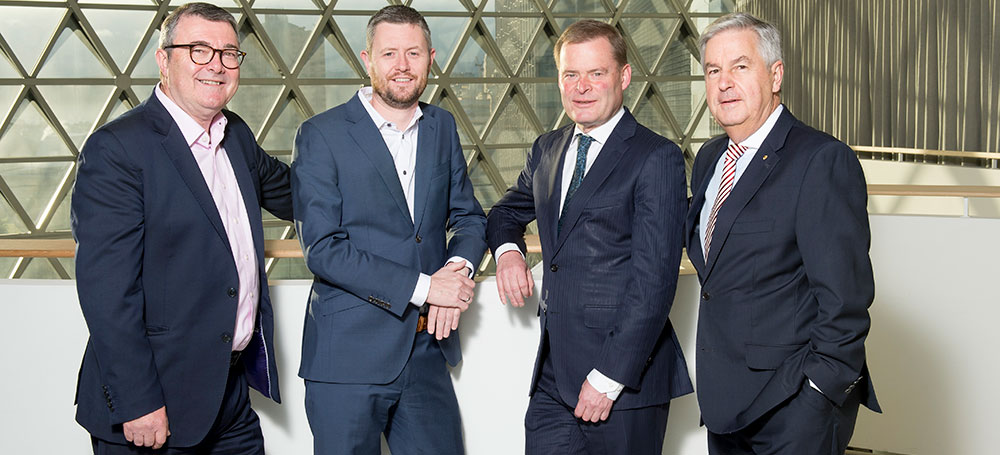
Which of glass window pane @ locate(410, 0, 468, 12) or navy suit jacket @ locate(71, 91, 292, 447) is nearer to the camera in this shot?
navy suit jacket @ locate(71, 91, 292, 447)

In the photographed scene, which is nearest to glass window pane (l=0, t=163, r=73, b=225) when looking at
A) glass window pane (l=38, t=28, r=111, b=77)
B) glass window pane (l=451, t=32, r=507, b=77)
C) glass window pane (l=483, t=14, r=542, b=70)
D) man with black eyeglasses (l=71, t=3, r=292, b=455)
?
glass window pane (l=38, t=28, r=111, b=77)

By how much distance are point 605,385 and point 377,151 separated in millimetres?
714

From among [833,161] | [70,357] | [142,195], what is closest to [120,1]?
[70,357]

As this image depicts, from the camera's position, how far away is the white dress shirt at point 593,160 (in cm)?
177

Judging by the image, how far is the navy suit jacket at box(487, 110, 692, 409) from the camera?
68.6 inches

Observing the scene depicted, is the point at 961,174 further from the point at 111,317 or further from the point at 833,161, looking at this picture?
the point at 111,317

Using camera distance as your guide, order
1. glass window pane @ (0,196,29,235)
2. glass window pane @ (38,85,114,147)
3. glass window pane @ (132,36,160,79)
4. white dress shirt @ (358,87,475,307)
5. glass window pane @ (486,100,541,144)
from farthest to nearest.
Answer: glass window pane @ (486,100,541,144)
glass window pane @ (132,36,160,79)
glass window pane @ (38,85,114,147)
glass window pane @ (0,196,29,235)
white dress shirt @ (358,87,475,307)

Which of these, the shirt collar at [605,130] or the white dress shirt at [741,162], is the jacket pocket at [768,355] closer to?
the white dress shirt at [741,162]

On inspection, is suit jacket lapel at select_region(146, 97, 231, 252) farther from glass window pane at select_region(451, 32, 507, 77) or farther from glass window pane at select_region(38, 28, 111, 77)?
glass window pane at select_region(451, 32, 507, 77)

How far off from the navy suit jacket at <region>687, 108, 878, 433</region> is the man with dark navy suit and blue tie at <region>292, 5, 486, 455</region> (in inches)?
22.7

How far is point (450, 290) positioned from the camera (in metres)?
1.87

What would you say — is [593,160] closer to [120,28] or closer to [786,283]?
[786,283]

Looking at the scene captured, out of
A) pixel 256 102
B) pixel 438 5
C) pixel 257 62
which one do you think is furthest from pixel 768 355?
pixel 438 5

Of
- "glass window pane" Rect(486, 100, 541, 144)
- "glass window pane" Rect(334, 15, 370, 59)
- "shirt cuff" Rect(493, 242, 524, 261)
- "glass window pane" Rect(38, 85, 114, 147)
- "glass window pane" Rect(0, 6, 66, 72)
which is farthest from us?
"glass window pane" Rect(486, 100, 541, 144)
